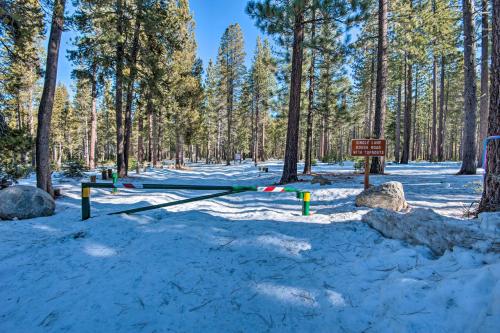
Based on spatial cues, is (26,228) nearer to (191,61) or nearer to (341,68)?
(341,68)

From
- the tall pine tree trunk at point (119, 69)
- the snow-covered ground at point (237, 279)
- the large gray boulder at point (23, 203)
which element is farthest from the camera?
the tall pine tree trunk at point (119, 69)

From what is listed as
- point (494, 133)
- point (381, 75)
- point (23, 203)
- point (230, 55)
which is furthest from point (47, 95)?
point (230, 55)

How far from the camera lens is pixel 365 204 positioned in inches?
253

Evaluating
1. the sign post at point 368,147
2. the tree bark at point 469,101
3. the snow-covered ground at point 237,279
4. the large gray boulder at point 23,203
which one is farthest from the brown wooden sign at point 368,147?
the large gray boulder at point 23,203

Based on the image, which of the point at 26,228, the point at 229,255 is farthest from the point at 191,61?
the point at 229,255

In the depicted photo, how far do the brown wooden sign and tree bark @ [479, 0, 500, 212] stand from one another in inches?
136

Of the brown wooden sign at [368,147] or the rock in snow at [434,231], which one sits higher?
the brown wooden sign at [368,147]

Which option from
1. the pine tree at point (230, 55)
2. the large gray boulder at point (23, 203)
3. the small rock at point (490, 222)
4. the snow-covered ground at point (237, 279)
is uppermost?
the pine tree at point (230, 55)

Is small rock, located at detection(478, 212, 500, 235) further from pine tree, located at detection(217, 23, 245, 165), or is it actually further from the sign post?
pine tree, located at detection(217, 23, 245, 165)

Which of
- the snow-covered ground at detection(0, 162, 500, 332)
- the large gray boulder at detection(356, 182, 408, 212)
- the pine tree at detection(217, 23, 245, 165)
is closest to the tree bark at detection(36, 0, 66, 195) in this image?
the snow-covered ground at detection(0, 162, 500, 332)

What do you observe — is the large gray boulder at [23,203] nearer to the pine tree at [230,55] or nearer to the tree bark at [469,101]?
the tree bark at [469,101]

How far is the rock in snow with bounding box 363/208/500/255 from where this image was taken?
3295mm

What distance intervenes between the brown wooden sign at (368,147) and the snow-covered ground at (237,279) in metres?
2.81

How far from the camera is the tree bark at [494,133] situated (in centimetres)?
438
